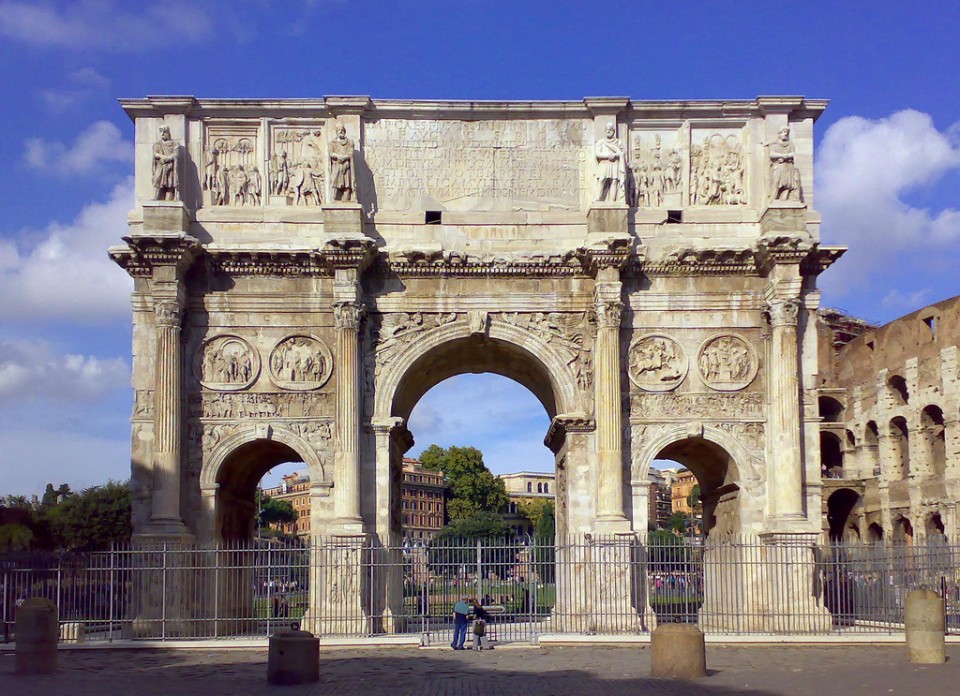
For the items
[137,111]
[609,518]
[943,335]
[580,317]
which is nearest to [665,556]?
[609,518]

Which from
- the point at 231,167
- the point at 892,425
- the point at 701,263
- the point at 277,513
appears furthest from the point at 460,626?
the point at 277,513

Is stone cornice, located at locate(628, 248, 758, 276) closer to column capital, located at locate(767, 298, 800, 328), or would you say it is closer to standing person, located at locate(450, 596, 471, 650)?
column capital, located at locate(767, 298, 800, 328)

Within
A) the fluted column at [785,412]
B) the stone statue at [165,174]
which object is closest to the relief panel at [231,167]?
the stone statue at [165,174]

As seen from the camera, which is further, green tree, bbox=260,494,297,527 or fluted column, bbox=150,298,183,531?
green tree, bbox=260,494,297,527

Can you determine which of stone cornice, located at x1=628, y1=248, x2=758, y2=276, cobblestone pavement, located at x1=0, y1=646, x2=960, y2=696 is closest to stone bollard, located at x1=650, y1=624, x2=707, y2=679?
cobblestone pavement, located at x1=0, y1=646, x2=960, y2=696

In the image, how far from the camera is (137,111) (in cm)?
2158

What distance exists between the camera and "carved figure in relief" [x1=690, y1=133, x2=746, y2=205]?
72.0 feet

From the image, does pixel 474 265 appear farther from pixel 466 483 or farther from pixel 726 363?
pixel 466 483

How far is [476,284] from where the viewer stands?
70.8ft

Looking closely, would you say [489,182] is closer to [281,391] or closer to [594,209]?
[594,209]

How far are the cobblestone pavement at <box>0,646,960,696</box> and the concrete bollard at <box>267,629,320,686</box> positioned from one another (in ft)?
0.54

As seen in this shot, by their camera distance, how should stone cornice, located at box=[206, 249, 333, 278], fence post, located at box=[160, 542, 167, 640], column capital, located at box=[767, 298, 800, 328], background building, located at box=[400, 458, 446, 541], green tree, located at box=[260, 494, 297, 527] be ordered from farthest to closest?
1. green tree, located at box=[260, 494, 297, 527]
2. background building, located at box=[400, 458, 446, 541]
3. stone cornice, located at box=[206, 249, 333, 278]
4. column capital, located at box=[767, 298, 800, 328]
5. fence post, located at box=[160, 542, 167, 640]

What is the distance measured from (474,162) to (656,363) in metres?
4.86

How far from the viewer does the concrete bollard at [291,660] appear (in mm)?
13234
